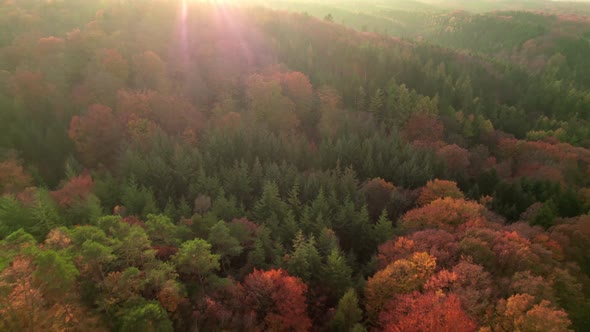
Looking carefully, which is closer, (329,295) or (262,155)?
(329,295)

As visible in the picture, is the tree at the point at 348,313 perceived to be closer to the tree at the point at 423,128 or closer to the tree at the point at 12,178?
the tree at the point at 12,178

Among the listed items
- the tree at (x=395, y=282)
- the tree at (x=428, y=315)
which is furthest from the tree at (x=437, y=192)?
the tree at (x=428, y=315)

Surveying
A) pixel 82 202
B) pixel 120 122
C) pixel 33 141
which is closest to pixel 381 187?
pixel 82 202

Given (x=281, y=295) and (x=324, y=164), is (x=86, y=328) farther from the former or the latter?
(x=324, y=164)

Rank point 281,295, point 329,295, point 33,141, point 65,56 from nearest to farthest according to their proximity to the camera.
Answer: point 281,295 < point 329,295 < point 33,141 < point 65,56

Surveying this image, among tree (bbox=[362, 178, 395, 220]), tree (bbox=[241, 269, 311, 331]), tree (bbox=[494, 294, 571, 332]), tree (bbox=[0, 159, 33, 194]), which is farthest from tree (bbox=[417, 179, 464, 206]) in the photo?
tree (bbox=[0, 159, 33, 194])

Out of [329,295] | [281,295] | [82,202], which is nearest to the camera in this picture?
[281,295]

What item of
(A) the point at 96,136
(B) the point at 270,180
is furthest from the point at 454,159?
(A) the point at 96,136
